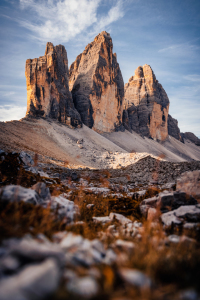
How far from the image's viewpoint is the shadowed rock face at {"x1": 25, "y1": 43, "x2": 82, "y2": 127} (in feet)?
140

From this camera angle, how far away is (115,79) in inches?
2544

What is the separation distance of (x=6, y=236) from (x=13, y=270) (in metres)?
0.50

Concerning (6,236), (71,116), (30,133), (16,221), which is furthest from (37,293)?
(71,116)

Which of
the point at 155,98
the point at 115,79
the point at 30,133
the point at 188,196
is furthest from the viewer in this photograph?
the point at 155,98

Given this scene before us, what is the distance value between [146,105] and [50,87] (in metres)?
49.6

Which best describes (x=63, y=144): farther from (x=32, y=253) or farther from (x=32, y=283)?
(x=32, y=283)

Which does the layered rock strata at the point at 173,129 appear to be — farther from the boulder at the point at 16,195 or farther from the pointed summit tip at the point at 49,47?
the boulder at the point at 16,195

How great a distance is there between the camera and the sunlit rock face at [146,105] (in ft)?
255

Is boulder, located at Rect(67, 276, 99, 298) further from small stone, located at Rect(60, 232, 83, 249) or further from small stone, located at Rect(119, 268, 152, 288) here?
small stone, located at Rect(60, 232, 83, 249)

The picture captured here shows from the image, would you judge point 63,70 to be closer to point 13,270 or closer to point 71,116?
point 71,116

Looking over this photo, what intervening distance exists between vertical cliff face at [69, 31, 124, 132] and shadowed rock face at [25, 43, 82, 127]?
793cm

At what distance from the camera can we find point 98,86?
58.3 meters

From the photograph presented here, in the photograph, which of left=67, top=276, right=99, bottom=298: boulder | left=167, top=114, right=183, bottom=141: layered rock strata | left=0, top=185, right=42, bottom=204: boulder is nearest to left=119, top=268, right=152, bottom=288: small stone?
left=67, top=276, right=99, bottom=298: boulder

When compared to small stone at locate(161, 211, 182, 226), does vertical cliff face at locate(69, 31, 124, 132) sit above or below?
above
